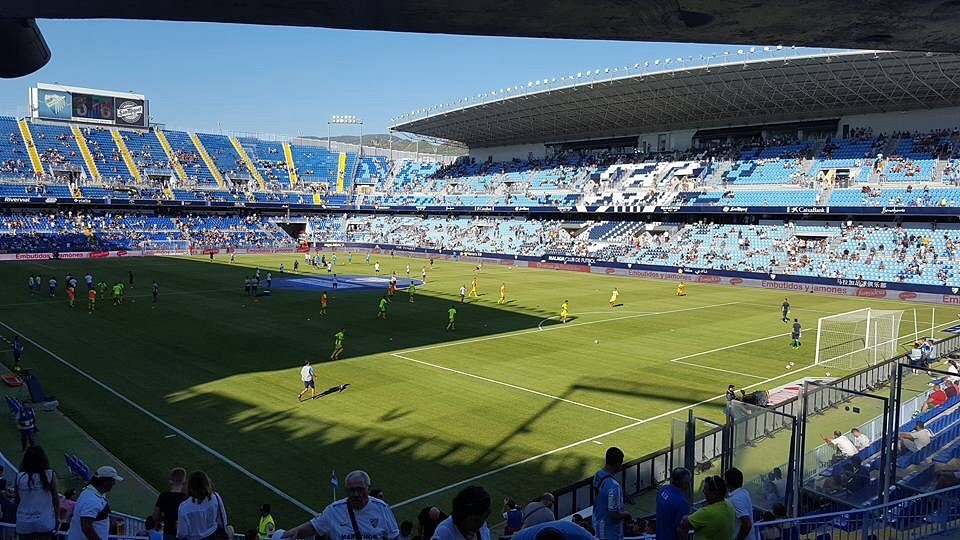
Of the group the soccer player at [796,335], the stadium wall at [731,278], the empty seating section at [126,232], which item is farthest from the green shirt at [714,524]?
the empty seating section at [126,232]

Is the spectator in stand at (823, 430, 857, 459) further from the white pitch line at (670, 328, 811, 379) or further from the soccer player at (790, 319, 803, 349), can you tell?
the soccer player at (790, 319, 803, 349)

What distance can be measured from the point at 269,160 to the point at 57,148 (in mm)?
27430

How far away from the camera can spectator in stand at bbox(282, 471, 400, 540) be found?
5023 mm

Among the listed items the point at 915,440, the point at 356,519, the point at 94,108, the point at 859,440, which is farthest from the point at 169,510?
the point at 94,108

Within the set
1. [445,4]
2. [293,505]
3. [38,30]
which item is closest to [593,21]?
[445,4]

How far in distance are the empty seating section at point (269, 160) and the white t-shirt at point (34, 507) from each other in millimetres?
95095

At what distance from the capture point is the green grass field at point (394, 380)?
15000mm

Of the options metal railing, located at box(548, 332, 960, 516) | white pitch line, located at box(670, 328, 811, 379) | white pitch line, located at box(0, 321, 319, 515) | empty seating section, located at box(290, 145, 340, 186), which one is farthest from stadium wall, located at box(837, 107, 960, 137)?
empty seating section, located at box(290, 145, 340, 186)

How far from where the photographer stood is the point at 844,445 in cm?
998

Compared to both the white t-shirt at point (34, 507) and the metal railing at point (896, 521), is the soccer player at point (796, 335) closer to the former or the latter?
the metal railing at point (896, 521)

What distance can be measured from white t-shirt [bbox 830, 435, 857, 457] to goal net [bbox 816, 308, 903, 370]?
1671 centimetres

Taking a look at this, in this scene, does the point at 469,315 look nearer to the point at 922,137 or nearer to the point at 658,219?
the point at 658,219

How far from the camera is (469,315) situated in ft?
118

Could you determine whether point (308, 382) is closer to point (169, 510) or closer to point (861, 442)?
point (169, 510)
